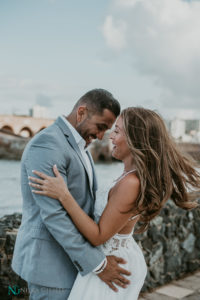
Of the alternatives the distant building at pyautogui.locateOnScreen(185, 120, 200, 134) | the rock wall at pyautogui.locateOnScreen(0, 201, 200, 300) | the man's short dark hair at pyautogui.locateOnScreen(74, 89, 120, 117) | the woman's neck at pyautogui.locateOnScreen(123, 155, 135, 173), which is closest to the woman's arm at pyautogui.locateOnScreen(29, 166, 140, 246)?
the woman's neck at pyautogui.locateOnScreen(123, 155, 135, 173)

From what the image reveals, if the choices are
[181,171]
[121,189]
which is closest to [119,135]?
[121,189]

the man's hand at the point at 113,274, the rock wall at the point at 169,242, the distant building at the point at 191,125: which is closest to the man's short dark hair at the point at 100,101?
the man's hand at the point at 113,274

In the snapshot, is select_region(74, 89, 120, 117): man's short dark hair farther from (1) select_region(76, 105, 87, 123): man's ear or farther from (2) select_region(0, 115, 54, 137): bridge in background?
(2) select_region(0, 115, 54, 137): bridge in background

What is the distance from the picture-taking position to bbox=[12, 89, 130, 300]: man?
151cm

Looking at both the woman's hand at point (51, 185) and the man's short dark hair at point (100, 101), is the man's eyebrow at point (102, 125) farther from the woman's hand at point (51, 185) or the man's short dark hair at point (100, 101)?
the woman's hand at point (51, 185)

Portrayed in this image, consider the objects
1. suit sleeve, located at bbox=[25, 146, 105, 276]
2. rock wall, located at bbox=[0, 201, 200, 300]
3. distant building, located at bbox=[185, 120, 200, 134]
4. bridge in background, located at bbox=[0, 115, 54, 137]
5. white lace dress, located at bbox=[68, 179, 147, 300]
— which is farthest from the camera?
distant building, located at bbox=[185, 120, 200, 134]

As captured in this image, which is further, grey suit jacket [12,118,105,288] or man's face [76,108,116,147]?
man's face [76,108,116,147]

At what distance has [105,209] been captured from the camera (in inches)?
63.6

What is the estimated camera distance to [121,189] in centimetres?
161

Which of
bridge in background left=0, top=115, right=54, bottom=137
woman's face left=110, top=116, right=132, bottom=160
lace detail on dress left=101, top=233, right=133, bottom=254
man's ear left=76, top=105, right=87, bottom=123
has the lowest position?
bridge in background left=0, top=115, right=54, bottom=137

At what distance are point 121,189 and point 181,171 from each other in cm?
43

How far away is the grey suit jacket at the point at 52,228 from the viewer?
1.51 metres

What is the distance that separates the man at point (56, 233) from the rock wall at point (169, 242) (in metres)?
1.33

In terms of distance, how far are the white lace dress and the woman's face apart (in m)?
0.19
